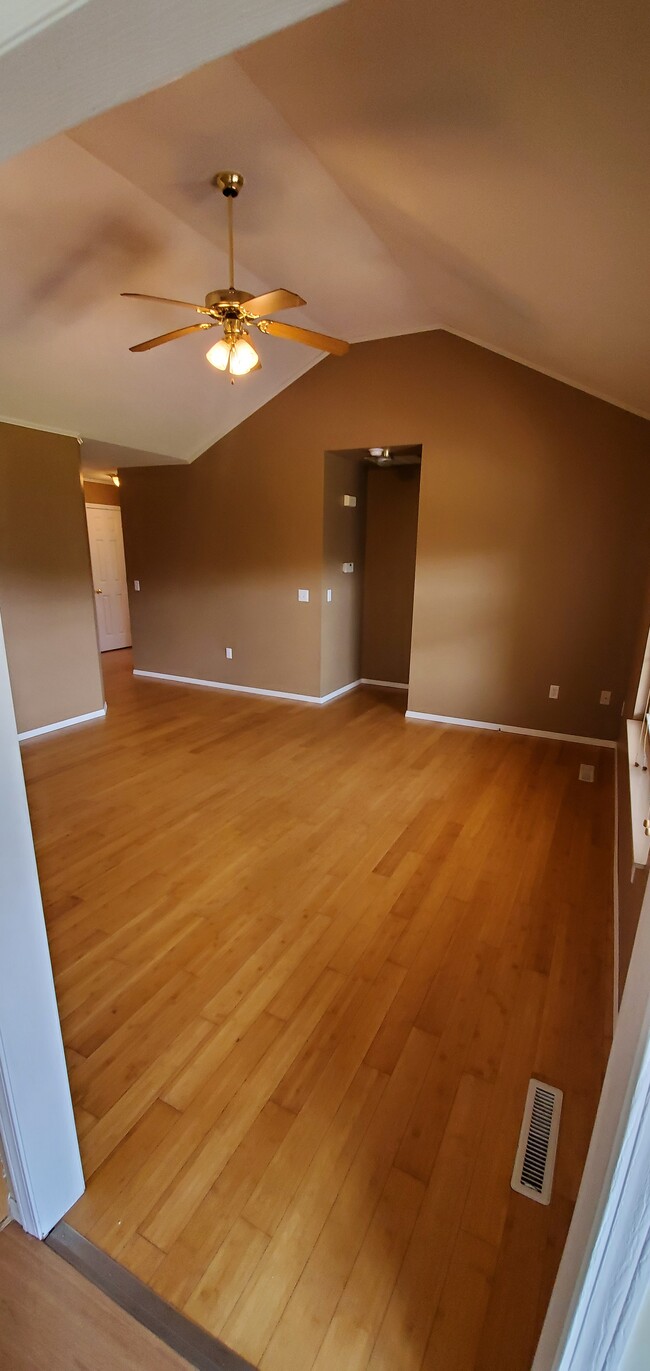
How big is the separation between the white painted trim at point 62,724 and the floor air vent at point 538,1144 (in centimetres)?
396

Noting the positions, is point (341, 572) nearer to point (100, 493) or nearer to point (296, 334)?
point (296, 334)

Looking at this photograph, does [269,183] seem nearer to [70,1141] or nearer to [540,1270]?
[70,1141]

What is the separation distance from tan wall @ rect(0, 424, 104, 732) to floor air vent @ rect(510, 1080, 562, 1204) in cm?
399

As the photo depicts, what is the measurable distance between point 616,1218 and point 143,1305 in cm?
102

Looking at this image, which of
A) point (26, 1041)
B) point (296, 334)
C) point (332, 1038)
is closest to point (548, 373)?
point (296, 334)

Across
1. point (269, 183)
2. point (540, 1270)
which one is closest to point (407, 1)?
point (269, 183)

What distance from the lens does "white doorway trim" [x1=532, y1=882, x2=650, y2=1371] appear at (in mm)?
604

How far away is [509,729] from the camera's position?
14.2 ft

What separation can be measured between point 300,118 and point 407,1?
826mm

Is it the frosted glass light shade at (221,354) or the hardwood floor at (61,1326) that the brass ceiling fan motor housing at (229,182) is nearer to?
the frosted glass light shade at (221,354)

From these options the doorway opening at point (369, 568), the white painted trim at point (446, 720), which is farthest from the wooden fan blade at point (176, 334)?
the white painted trim at point (446, 720)

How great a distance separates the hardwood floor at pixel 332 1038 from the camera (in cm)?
109

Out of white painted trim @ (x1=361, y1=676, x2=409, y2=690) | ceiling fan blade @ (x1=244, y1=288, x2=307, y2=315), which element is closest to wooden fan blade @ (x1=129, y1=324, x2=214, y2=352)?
ceiling fan blade @ (x1=244, y1=288, x2=307, y2=315)

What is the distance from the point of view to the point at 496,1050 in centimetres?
160
